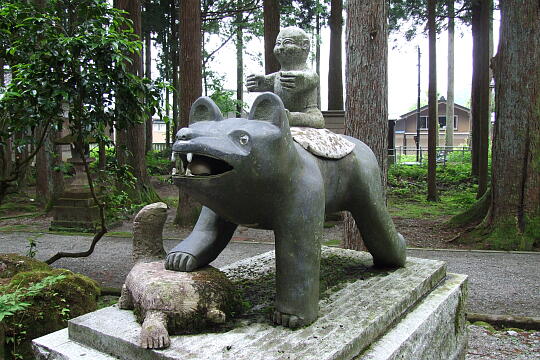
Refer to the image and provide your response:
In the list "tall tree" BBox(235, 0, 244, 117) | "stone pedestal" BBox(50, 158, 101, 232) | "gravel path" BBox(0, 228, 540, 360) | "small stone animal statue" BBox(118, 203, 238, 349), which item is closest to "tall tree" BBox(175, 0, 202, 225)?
"gravel path" BBox(0, 228, 540, 360)

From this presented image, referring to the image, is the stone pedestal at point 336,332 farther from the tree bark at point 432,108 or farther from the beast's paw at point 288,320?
the tree bark at point 432,108

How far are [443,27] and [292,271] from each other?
16273 millimetres

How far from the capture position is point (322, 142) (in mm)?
2531

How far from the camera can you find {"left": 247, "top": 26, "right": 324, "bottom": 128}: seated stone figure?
2.68 meters

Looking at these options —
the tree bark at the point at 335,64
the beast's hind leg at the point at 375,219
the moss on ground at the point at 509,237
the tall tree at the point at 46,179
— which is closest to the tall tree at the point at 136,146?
the tall tree at the point at 46,179

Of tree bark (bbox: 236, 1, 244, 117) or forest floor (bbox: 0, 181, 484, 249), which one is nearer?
forest floor (bbox: 0, 181, 484, 249)

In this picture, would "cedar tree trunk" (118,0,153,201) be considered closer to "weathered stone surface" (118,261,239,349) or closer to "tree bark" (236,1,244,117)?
"weathered stone surface" (118,261,239,349)

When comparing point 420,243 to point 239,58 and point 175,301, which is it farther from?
point 239,58

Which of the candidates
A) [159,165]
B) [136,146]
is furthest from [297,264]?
[159,165]

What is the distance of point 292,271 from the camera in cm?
218

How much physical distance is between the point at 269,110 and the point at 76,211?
26.7 ft

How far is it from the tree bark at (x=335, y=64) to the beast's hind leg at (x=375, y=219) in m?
8.85

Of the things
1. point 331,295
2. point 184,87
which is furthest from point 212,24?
point 331,295

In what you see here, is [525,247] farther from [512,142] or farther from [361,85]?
[361,85]
